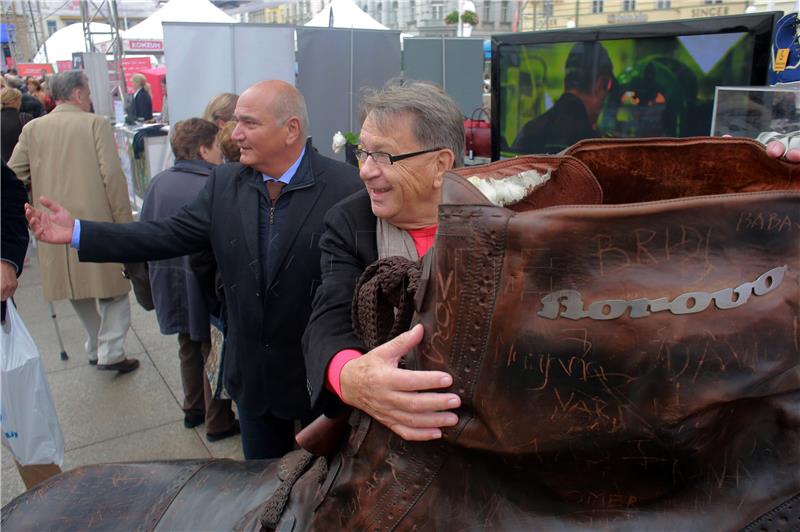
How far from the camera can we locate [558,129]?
15.6 ft

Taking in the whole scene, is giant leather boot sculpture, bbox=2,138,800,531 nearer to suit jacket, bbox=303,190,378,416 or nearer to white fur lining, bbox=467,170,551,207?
white fur lining, bbox=467,170,551,207

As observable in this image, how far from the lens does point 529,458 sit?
85 cm

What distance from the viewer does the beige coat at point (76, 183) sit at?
483 cm

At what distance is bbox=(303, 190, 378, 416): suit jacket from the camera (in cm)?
122

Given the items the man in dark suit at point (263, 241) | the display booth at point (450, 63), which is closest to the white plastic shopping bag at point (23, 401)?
the man in dark suit at point (263, 241)

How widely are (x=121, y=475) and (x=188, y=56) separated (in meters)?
6.21

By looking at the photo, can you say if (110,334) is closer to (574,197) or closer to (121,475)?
(121,475)

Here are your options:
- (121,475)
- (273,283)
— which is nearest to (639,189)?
(121,475)

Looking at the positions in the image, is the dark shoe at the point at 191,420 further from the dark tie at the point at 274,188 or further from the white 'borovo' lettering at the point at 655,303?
the white 'borovo' lettering at the point at 655,303

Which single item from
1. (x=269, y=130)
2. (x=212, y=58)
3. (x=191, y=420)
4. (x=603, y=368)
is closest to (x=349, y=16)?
(x=212, y=58)

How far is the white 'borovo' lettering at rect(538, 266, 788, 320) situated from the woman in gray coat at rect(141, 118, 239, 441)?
314cm

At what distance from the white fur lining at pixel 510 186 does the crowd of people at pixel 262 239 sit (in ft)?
0.79

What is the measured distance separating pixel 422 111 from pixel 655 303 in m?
1.07

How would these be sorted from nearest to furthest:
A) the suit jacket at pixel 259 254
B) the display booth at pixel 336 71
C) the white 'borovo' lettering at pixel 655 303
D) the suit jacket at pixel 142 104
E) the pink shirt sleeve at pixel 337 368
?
the white 'borovo' lettering at pixel 655 303 < the pink shirt sleeve at pixel 337 368 < the suit jacket at pixel 259 254 < the display booth at pixel 336 71 < the suit jacket at pixel 142 104
